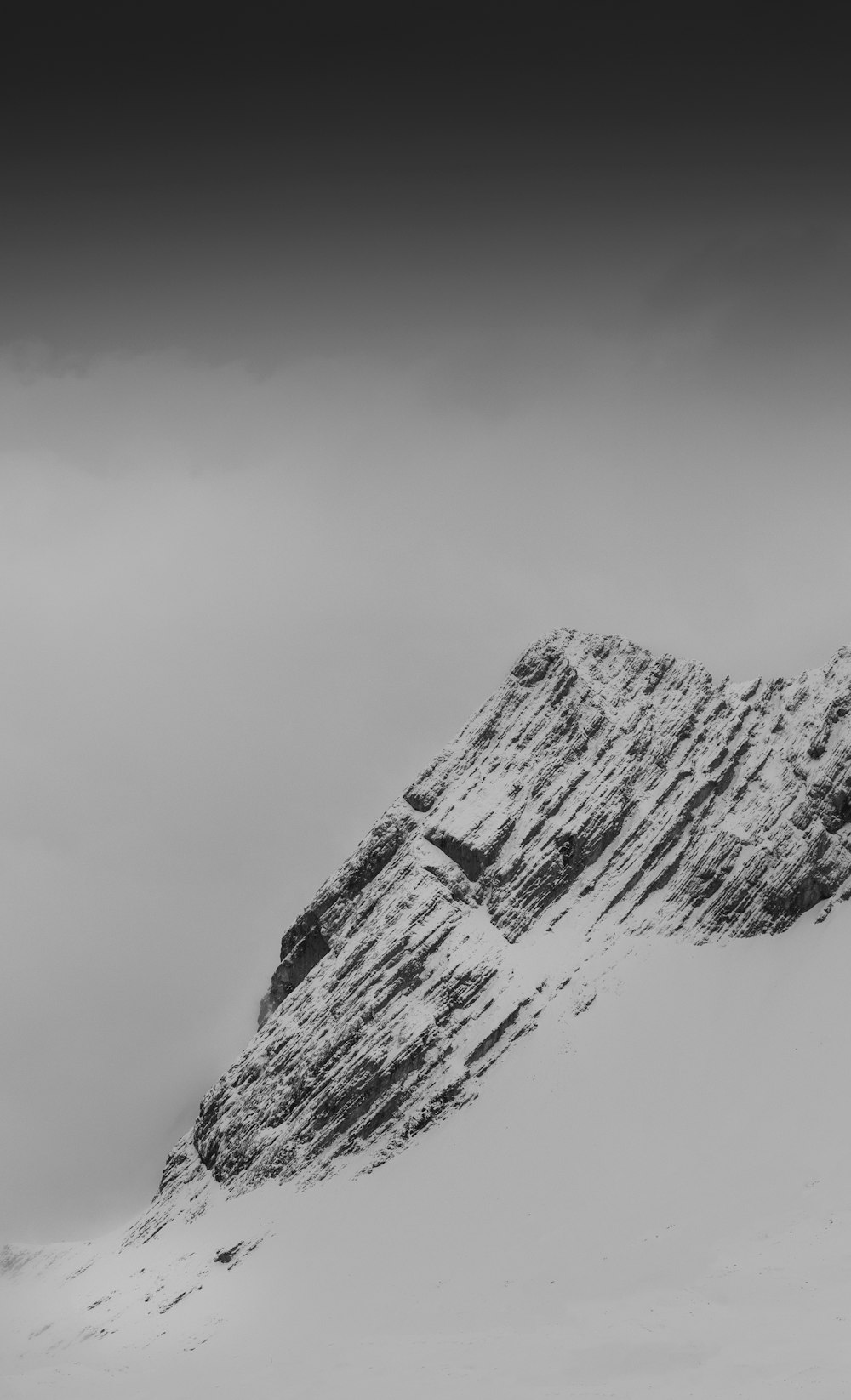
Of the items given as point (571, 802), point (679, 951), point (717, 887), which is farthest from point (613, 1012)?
point (571, 802)

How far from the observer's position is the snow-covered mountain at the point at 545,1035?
61250 millimetres

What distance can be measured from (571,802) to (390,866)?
18250mm

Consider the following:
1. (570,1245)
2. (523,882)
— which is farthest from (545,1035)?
(570,1245)

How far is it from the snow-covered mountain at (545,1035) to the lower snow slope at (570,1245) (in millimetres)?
284

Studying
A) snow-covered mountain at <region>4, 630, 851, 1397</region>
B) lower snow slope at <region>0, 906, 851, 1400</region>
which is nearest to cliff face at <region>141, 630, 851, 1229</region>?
snow-covered mountain at <region>4, 630, 851, 1397</region>

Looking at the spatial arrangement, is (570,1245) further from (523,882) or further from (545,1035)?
(523,882)

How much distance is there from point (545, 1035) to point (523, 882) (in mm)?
16447

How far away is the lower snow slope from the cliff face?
3.34 m

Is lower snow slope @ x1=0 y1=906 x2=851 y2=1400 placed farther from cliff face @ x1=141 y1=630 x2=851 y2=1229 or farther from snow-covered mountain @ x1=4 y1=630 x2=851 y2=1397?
cliff face @ x1=141 y1=630 x2=851 y2=1229

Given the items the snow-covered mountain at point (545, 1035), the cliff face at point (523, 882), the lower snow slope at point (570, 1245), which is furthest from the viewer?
Answer: the cliff face at point (523, 882)

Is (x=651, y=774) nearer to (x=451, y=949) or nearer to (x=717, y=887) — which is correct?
(x=717, y=887)

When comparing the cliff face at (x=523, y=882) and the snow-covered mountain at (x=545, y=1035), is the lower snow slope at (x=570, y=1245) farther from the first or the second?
the cliff face at (x=523, y=882)

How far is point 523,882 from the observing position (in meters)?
95.1

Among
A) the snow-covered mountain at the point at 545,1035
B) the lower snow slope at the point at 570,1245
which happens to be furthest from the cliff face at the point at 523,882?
the lower snow slope at the point at 570,1245
